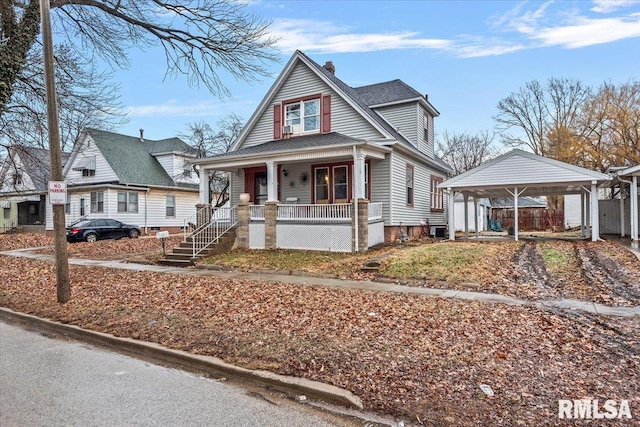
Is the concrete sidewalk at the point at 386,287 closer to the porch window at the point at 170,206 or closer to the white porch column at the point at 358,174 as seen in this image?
the white porch column at the point at 358,174

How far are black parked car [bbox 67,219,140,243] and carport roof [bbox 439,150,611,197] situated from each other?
61.5 ft

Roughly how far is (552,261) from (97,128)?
14775 millimetres

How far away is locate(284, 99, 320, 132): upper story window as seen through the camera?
16859 millimetres

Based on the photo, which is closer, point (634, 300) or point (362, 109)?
point (634, 300)

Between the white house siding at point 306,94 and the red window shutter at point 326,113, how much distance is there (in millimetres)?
136

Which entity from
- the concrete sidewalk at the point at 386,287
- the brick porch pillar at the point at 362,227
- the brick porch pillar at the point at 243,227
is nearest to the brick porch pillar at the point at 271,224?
the brick porch pillar at the point at 243,227

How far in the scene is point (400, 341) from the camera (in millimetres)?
4945

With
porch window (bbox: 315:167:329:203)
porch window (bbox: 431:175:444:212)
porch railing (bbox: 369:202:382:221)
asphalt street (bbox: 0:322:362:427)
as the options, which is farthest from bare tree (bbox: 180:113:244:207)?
asphalt street (bbox: 0:322:362:427)

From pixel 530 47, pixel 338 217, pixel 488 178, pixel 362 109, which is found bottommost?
pixel 338 217

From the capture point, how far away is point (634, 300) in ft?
22.6

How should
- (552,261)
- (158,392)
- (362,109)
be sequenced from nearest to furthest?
(158,392)
(552,261)
(362,109)

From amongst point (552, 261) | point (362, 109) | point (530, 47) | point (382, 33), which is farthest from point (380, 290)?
point (530, 47)

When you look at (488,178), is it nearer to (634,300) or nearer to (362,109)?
(362,109)

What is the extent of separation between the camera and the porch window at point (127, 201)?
25406 mm
